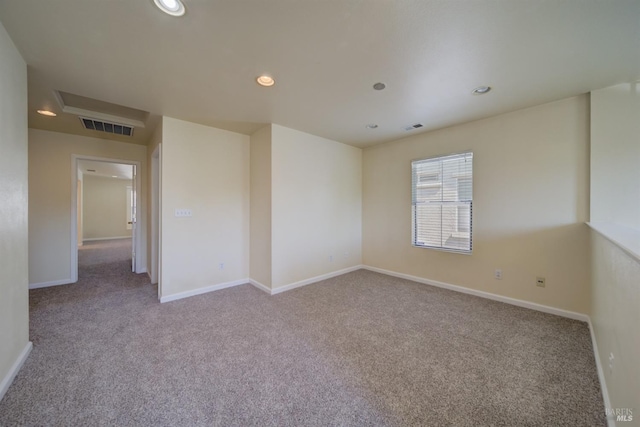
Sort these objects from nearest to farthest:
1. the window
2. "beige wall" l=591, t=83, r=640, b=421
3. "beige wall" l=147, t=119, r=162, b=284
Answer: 1. "beige wall" l=591, t=83, r=640, b=421
2. the window
3. "beige wall" l=147, t=119, r=162, b=284

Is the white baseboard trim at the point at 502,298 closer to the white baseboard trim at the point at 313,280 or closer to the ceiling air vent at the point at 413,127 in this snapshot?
the white baseboard trim at the point at 313,280

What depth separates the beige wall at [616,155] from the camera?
2.37 m

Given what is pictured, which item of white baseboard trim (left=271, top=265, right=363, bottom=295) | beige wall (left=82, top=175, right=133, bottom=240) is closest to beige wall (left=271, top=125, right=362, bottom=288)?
white baseboard trim (left=271, top=265, right=363, bottom=295)

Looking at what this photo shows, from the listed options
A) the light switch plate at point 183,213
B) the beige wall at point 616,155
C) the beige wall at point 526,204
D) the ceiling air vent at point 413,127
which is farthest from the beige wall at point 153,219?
the beige wall at point 616,155

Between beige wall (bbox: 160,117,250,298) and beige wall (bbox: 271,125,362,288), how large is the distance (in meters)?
0.76

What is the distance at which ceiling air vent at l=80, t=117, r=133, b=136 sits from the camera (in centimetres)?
344

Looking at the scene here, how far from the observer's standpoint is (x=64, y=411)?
147 cm

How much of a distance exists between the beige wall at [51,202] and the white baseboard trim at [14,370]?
266cm

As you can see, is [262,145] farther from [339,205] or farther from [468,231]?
[468,231]

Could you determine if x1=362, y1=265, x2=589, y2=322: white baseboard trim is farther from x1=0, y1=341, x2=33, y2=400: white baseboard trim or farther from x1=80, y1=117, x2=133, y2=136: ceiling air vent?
x1=80, y1=117, x2=133, y2=136: ceiling air vent

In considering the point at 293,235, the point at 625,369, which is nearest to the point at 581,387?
the point at 625,369

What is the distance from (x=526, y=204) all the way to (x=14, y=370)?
520 centimetres

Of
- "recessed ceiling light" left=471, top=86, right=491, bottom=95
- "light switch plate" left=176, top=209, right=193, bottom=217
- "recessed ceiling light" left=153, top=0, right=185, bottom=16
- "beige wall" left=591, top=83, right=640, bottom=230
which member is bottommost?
"light switch plate" left=176, top=209, right=193, bottom=217

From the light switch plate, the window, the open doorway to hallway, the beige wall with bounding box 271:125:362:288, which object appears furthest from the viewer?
the open doorway to hallway
